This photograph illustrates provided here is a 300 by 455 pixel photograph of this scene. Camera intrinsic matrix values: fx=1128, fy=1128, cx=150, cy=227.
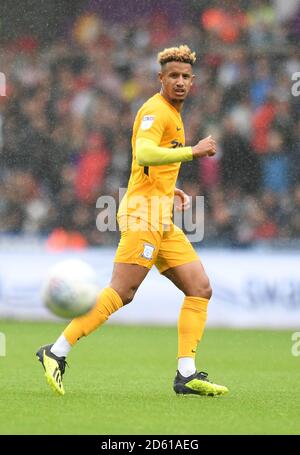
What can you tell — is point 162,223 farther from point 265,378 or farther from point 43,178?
point 43,178

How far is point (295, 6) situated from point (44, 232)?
4.28 meters

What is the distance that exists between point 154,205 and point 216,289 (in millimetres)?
5868

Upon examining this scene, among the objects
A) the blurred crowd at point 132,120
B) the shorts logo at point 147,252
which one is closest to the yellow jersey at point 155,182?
the shorts logo at point 147,252

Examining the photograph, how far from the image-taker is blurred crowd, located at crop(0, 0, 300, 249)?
13211 mm

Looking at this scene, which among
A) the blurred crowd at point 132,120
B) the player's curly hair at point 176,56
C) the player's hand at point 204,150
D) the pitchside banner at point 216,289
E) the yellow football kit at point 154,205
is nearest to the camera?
the player's hand at point 204,150

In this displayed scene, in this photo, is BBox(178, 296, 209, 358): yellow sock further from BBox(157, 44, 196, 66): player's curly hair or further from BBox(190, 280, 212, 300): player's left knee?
BBox(157, 44, 196, 66): player's curly hair

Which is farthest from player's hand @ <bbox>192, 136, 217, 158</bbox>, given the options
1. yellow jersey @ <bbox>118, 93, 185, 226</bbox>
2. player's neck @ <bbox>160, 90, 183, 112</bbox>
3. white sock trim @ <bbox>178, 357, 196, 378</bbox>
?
white sock trim @ <bbox>178, 357, 196, 378</bbox>

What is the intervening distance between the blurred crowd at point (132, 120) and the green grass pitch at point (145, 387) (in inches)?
75.6

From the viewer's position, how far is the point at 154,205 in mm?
6844

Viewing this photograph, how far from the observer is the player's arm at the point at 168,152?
6414 millimetres

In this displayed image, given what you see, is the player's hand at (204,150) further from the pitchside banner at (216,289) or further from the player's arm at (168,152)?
the pitchside banner at (216,289)

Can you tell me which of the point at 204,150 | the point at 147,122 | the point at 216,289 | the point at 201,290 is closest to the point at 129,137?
the point at 216,289

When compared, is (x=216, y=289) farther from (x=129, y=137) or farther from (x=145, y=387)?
(x=145, y=387)
